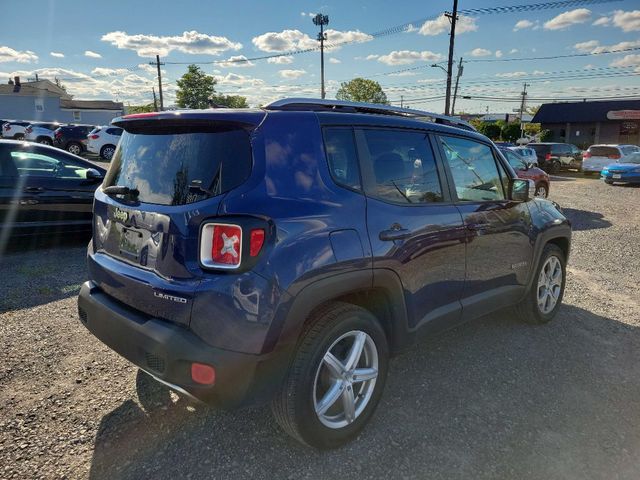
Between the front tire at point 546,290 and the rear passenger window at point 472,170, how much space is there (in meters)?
0.97

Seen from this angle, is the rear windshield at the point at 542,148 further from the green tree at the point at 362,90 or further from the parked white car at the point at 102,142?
the green tree at the point at 362,90

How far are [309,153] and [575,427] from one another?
2.31 m

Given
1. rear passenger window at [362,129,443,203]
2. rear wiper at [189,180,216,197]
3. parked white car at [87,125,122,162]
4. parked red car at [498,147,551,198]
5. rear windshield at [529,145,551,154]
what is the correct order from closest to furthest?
1. rear wiper at [189,180,216,197]
2. rear passenger window at [362,129,443,203]
3. parked red car at [498,147,551,198]
4. parked white car at [87,125,122,162]
5. rear windshield at [529,145,551,154]

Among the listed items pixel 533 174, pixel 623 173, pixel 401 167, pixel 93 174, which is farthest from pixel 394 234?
pixel 623 173

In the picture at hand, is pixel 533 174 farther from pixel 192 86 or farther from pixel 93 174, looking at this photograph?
pixel 192 86

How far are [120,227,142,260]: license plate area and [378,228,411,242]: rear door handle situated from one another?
1312mm

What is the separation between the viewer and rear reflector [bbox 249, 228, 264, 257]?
81.0 inches

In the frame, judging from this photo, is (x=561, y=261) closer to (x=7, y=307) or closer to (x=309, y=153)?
(x=309, y=153)

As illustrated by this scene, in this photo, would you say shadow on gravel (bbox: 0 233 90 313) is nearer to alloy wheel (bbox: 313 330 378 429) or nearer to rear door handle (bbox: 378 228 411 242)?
alloy wheel (bbox: 313 330 378 429)

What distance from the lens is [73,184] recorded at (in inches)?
253

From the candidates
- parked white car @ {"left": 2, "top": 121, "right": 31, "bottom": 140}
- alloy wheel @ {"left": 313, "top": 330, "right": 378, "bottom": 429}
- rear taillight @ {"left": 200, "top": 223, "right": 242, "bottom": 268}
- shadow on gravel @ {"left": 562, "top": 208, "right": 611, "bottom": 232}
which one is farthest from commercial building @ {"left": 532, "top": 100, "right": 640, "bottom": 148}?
rear taillight @ {"left": 200, "top": 223, "right": 242, "bottom": 268}

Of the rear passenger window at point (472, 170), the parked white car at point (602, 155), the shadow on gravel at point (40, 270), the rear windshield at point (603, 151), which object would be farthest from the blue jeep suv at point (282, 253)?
the rear windshield at point (603, 151)

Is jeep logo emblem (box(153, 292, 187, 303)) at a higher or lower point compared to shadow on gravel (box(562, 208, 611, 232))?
higher

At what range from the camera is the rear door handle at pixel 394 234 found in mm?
2553
